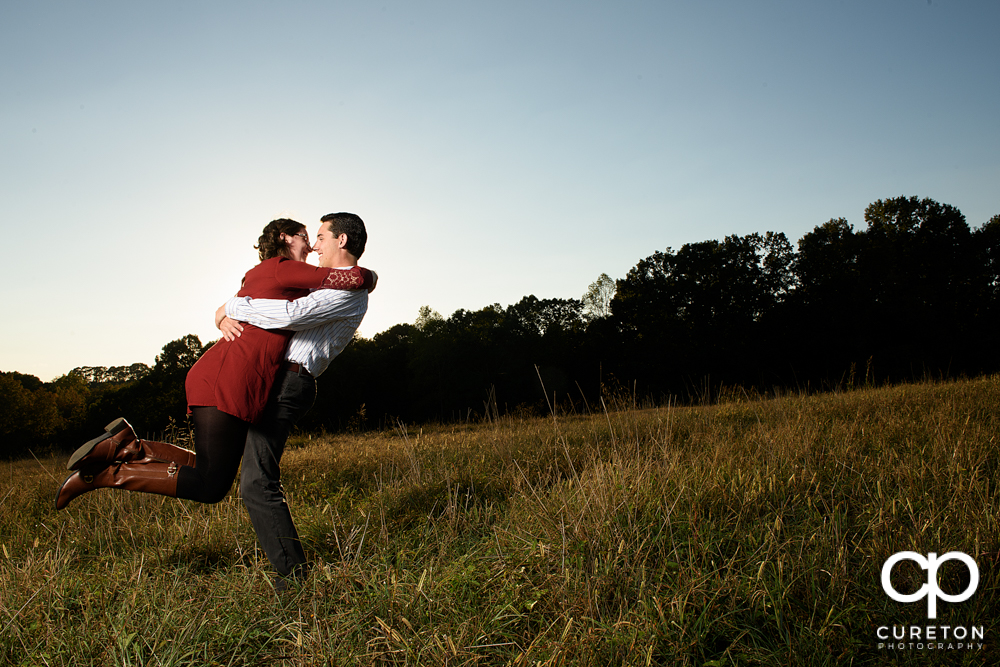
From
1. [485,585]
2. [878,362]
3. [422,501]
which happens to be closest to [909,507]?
[485,585]

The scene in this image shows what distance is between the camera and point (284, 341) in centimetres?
269

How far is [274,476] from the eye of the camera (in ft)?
8.60

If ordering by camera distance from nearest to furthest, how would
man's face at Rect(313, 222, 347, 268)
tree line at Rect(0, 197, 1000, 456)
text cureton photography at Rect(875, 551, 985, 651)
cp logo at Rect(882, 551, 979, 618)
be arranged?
text cureton photography at Rect(875, 551, 985, 651) → cp logo at Rect(882, 551, 979, 618) → man's face at Rect(313, 222, 347, 268) → tree line at Rect(0, 197, 1000, 456)

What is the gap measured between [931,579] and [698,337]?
3594 centimetres

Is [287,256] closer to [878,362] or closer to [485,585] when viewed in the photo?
[485,585]

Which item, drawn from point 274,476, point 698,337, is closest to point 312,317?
point 274,476

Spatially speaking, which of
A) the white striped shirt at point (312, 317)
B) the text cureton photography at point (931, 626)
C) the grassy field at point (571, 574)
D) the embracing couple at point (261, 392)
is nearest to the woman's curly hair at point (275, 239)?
the embracing couple at point (261, 392)

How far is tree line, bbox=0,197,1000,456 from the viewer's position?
33.1 meters

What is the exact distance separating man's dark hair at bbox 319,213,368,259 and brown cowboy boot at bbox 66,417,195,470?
131 centimetres

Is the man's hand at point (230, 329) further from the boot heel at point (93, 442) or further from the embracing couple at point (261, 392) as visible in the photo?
the boot heel at point (93, 442)

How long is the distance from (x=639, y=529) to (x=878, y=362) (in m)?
35.9

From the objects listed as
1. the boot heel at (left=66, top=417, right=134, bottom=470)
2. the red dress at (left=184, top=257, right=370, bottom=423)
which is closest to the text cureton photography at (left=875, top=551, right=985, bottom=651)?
the red dress at (left=184, top=257, right=370, bottom=423)

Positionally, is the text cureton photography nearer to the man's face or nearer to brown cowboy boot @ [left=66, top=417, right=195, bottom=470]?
the man's face

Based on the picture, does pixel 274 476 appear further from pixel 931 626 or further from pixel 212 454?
pixel 931 626
